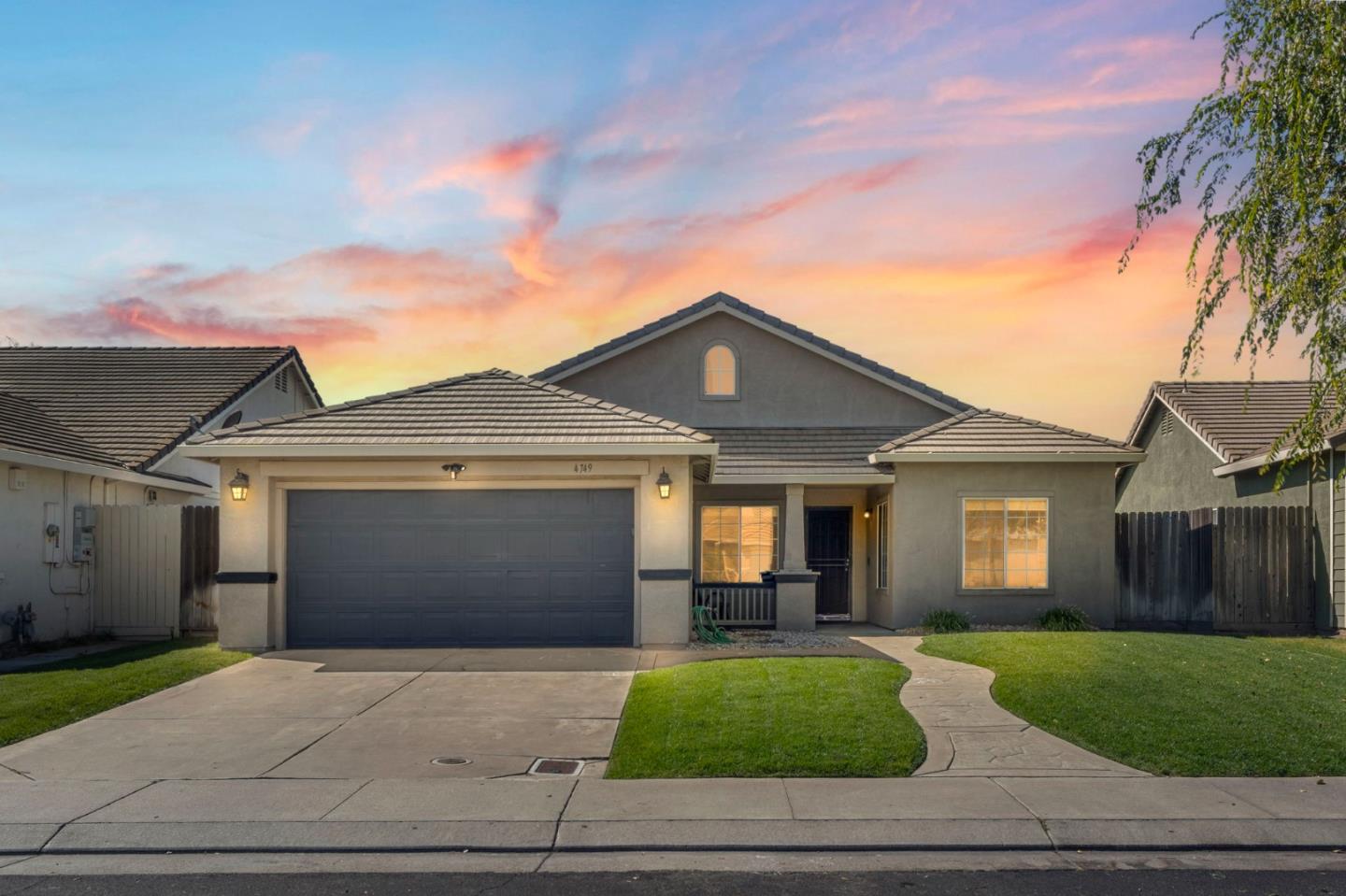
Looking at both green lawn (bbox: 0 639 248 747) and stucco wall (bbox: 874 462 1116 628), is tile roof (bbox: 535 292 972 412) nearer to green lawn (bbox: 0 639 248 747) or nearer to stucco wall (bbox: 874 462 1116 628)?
stucco wall (bbox: 874 462 1116 628)

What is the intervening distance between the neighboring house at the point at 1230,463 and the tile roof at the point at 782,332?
5.61 meters

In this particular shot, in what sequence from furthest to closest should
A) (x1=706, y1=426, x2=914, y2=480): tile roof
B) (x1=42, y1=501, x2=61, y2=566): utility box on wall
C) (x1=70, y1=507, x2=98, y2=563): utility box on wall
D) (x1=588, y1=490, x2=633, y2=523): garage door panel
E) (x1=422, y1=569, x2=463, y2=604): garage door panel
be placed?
(x1=706, y1=426, x2=914, y2=480): tile roof < (x1=70, y1=507, x2=98, y2=563): utility box on wall < (x1=42, y1=501, x2=61, y2=566): utility box on wall < (x1=588, y1=490, x2=633, y2=523): garage door panel < (x1=422, y1=569, x2=463, y2=604): garage door panel

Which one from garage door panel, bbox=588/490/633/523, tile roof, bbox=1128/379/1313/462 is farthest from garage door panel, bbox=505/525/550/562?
tile roof, bbox=1128/379/1313/462

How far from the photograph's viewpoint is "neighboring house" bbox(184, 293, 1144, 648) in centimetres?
1575

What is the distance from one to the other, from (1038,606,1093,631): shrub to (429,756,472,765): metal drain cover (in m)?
12.1

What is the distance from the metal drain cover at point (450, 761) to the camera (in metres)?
9.11

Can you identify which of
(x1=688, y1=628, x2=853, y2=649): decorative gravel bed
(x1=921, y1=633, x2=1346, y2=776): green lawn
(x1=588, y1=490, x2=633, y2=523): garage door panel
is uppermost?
(x1=588, y1=490, x2=633, y2=523): garage door panel

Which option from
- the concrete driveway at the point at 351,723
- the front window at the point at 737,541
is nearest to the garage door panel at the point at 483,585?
the concrete driveway at the point at 351,723

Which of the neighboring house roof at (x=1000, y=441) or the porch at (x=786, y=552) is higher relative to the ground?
the neighboring house roof at (x=1000, y=441)

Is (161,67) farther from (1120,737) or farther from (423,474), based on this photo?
(1120,737)

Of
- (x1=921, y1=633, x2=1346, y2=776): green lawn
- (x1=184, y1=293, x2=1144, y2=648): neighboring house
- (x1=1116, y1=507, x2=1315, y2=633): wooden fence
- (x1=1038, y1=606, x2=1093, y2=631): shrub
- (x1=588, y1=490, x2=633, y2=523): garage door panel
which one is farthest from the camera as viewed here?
(x1=1116, y1=507, x2=1315, y2=633): wooden fence

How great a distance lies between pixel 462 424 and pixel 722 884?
35.5 feet

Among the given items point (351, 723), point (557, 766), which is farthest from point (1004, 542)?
point (351, 723)

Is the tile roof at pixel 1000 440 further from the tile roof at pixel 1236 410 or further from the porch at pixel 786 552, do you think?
the tile roof at pixel 1236 410
